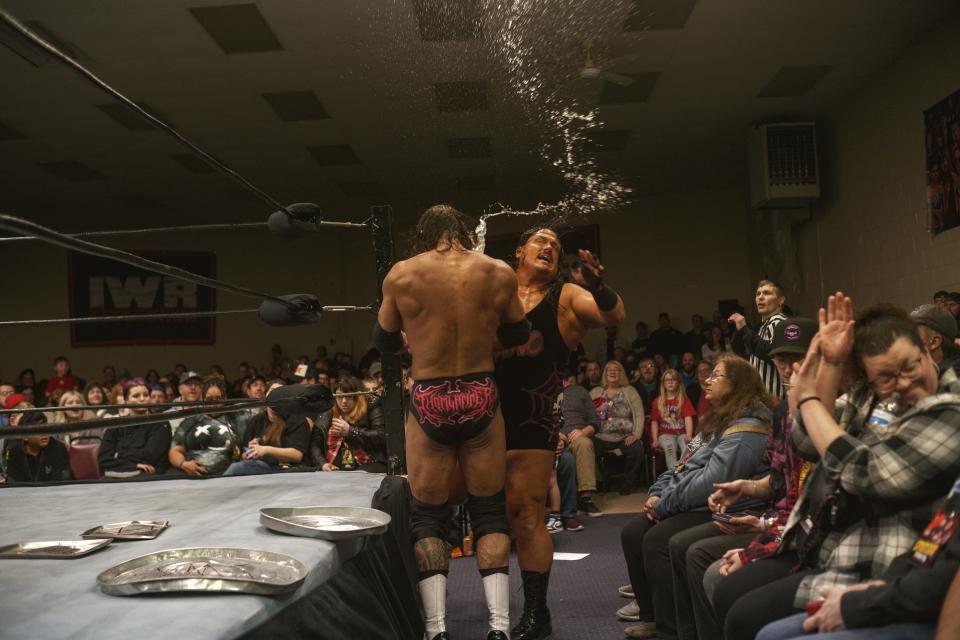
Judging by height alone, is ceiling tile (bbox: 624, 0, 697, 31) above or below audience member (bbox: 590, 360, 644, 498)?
above

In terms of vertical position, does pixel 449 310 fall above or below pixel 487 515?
above

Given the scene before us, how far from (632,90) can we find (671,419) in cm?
283

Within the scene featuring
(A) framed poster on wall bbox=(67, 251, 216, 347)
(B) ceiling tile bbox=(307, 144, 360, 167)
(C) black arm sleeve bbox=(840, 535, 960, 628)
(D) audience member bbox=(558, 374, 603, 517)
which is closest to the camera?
(C) black arm sleeve bbox=(840, 535, 960, 628)

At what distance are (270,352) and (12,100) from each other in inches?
228

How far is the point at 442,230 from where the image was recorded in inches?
92.4

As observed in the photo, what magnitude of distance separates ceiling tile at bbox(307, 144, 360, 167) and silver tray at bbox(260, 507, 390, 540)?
22.7 ft

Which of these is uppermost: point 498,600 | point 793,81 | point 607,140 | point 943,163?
point 793,81

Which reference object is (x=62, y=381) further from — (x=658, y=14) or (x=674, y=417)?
(x=658, y=14)


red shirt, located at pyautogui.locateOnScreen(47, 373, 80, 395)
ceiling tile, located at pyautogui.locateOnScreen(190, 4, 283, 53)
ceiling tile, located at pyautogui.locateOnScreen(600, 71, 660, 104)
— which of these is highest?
ceiling tile, located at pyautogui.locateOnScreen(190, 4, 283, 53)

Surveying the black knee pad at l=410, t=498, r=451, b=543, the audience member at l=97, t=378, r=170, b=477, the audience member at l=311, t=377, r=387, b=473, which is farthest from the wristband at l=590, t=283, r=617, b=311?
the audience member at l=97, t=378, r=170, b=477

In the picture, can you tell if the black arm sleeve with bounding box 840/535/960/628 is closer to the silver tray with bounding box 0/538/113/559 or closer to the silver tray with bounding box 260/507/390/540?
the silver tray with bounding box 260/507/390/540

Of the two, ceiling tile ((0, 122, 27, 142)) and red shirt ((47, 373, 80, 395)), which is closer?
ceiling tile ((0, 122, 27, 142))

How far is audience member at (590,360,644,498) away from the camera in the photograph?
6.43 meters

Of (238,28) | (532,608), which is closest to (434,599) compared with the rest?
(532,608)
